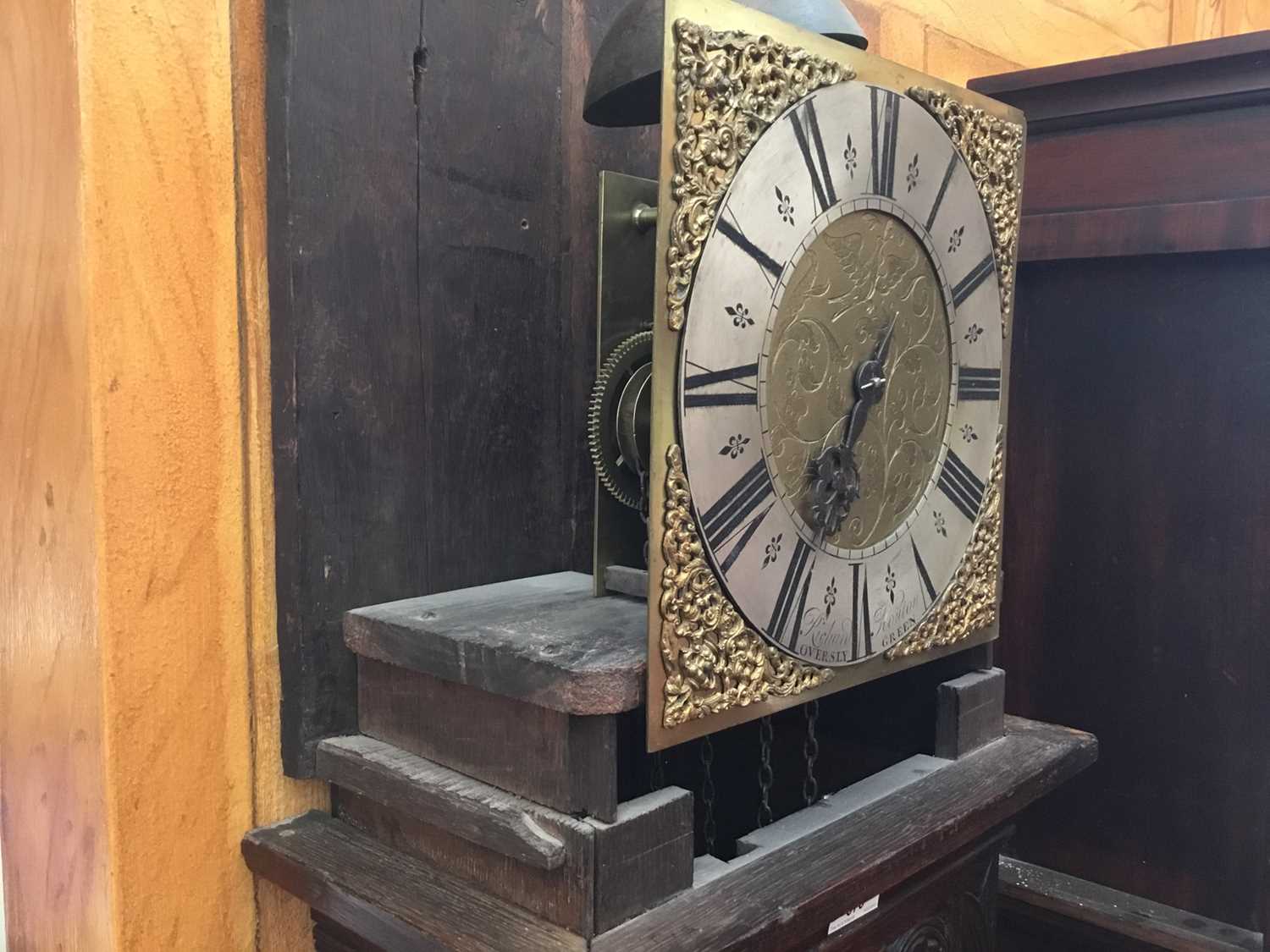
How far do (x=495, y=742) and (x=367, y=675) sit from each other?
0.57ft

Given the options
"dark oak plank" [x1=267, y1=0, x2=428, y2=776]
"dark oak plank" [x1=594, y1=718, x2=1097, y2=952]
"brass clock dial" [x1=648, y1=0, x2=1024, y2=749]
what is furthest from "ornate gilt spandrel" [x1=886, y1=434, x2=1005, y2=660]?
"dark oak plank" [x1=267, y1=0, x2=428, y2=776]

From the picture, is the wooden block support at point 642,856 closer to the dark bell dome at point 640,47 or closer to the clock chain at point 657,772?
the clock chain at point 657,772

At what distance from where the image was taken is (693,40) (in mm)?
782

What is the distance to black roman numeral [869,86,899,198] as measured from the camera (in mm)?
930

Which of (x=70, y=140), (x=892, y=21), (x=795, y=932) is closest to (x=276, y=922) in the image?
(x=795, y=932)

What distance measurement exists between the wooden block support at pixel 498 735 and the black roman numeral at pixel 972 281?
0.53m

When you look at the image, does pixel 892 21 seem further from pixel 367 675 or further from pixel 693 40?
pixel 367 675

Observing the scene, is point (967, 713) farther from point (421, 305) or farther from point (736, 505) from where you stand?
point (421, 305)

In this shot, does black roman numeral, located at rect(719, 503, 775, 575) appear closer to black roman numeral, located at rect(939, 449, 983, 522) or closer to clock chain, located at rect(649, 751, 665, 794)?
black roman numeral, located at rect(939, 449, 983, 522)

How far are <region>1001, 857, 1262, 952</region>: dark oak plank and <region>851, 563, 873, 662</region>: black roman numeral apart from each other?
0.72 meters

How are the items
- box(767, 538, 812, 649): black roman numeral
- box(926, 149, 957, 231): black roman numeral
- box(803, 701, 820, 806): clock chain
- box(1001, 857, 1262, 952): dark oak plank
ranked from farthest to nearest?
box(1001, 857, 1262, 952): dark oak plank, box(803, 701, 820, 806): clock chain, box(926, 149, 957, 231): black roman numeral, box(767, 538, 812, 649): black roman numeral

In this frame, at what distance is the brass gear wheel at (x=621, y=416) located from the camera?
95cm

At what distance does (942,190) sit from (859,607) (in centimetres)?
38

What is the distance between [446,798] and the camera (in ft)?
2.80
